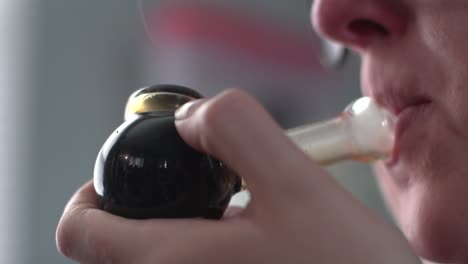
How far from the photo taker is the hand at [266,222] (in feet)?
1.09

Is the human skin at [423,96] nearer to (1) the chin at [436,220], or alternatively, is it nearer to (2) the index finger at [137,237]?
(1) the chin at [436,220]

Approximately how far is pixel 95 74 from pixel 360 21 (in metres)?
1.17

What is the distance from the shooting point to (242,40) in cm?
154

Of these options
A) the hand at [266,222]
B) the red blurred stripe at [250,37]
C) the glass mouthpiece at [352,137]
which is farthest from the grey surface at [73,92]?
the hand at [266,222]

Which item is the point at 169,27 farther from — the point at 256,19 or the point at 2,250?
the point at 2,250

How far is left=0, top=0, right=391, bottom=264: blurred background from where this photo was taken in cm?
150

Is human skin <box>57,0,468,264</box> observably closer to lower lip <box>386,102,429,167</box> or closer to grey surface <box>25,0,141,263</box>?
lower lip <box>386,102,429,167</box>

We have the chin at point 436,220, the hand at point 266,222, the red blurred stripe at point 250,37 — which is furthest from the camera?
the red blurred stripe at point 250,37

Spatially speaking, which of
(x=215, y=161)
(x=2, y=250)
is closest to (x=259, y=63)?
(x=2, y=250)

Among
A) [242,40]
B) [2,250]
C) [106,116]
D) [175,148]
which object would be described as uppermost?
[175,148]

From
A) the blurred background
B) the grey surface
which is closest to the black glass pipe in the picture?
the blurred background

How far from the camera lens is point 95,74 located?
1577 millimetres

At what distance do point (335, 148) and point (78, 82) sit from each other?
1174mm

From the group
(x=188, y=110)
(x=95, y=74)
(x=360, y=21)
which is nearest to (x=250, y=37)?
(x=95, y=74)
